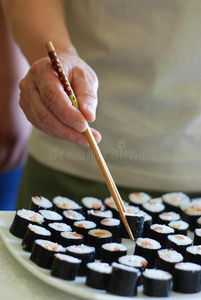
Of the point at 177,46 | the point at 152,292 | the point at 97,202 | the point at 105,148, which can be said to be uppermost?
the point at 177,46

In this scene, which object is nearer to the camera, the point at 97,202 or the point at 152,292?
the point at 152,292

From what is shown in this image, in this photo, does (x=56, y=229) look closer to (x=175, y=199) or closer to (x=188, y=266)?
(x=188, y=266)

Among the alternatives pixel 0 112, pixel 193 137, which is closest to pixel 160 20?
pixel 193 137

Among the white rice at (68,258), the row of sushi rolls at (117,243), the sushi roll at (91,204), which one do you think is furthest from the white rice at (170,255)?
the sushi roll at (91,204)

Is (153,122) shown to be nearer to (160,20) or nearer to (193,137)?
(193,137)

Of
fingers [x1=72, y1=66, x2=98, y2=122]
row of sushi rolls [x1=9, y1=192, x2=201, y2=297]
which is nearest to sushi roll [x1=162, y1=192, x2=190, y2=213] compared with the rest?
row of sushi rolls [x1=9, y1=192, x2=201, y2=297]

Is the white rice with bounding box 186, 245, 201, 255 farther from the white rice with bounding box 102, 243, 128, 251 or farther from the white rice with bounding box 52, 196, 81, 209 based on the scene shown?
the white rice with bounding box 52, 196, 81, 209
